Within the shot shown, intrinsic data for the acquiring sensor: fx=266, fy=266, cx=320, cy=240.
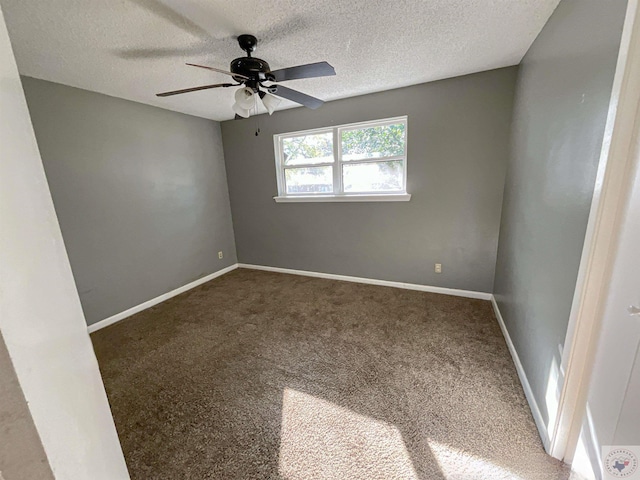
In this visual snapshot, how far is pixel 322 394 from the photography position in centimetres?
173

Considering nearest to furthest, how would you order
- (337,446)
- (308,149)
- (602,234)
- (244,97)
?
(602,234)
(337,446)
(244,97)
(308,149)

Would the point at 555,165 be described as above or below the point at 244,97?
below

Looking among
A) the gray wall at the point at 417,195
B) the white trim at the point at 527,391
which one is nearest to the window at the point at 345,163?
the gray wall at the point at 417,195

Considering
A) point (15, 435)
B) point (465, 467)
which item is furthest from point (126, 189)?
point (465, 467)

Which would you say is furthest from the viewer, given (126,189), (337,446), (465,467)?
(126,189)

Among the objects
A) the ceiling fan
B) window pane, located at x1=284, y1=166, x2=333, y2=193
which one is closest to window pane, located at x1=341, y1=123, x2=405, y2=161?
window pane, located at x1=284, y1=166, x2=333, y2=193

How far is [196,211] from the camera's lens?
12.1 ft

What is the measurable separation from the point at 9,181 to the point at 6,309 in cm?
19

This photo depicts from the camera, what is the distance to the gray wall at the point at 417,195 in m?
2.60

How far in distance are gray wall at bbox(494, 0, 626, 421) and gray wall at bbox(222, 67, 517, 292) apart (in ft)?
1.49

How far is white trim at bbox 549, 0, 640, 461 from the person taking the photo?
0.90 m

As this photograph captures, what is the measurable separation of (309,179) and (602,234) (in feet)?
9.90

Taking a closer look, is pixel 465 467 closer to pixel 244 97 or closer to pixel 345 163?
pixel 244 97

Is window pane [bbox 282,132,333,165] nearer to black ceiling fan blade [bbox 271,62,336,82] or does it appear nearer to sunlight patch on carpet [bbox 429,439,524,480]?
black ceiling fan blade [bbox 271,62,336,82]
